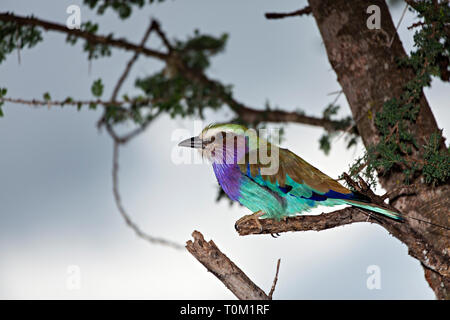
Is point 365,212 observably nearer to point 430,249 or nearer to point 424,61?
point 430,249

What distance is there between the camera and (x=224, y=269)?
10.6 ft

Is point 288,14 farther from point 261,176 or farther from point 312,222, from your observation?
point 312,222

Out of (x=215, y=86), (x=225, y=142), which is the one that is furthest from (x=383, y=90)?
(x=215, y=86)

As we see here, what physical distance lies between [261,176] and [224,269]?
703mm

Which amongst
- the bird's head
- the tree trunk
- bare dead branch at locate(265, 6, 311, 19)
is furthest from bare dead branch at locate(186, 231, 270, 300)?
bare dead branch at locate(265, 6, 311, 19)

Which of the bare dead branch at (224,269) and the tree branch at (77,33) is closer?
the bare dead branch at (224,269)

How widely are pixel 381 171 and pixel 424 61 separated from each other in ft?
2.98

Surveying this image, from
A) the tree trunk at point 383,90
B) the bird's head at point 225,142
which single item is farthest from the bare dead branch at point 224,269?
the tree trunk at point 383,90

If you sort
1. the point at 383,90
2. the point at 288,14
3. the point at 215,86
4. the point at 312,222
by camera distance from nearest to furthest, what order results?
the point at 312,222
the point at 383,90
the point at 288,14
the point at 215,86

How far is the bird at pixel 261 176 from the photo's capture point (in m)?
3.52

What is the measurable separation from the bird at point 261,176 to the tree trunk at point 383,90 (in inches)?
20.0

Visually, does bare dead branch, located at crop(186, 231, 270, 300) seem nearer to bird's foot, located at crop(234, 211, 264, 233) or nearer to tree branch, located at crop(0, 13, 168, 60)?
bird's foot, located at crop(234, 211, 264, 233)

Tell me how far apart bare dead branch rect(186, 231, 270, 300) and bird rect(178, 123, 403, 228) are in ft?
1.73

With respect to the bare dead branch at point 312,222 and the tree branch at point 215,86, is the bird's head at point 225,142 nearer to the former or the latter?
the bare dead branch at point 312,222
